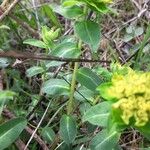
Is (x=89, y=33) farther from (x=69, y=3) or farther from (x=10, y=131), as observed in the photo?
(x=10, y=131)

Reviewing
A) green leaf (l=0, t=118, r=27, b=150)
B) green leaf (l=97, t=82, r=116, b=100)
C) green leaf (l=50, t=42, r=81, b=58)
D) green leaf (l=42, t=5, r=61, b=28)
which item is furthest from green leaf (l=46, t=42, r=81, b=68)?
green leaf (l=42, t=5, r=61, b=28)

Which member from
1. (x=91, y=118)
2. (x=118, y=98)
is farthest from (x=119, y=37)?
(x=118, y=98)

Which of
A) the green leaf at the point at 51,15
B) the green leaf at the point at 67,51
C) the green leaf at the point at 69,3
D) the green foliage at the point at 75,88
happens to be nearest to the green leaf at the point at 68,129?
the green foliage at the point at 75,88

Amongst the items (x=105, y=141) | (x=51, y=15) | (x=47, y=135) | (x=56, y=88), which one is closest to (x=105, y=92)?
(x=105, y=141)

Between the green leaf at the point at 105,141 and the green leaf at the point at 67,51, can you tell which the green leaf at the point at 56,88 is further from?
the green leaf at the point at 105,141

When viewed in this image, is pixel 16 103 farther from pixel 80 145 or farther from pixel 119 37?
pixel 119 37

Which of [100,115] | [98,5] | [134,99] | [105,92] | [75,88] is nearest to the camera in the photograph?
[134,99]
